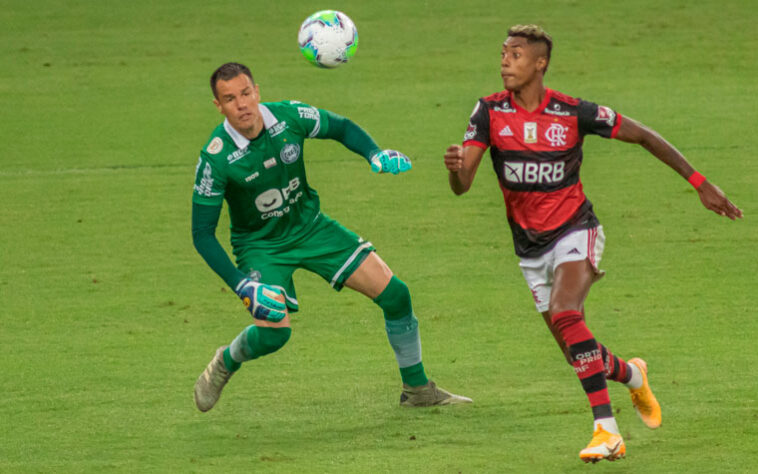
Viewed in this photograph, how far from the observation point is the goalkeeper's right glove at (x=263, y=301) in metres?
6.34

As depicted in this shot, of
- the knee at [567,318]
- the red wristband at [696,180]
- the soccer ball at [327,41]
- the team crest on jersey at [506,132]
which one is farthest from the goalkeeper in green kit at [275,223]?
the red wristband at [696,180]

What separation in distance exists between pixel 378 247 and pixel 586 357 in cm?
473

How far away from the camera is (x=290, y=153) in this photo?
6.80m

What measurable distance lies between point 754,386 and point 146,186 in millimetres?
7450

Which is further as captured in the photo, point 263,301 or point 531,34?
point 531,34

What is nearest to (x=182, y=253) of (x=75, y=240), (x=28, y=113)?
(x=75, y=240)

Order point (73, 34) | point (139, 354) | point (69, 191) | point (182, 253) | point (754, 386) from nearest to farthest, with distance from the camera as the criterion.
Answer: point (754, 386)
point (139, 354)
point (182, 253)
point (69, 191)
point (73, 34)

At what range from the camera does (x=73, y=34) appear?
19125 millimetres

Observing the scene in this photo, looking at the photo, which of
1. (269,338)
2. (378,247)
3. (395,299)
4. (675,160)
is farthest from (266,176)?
(378,247)

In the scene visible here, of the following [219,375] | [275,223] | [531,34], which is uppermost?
[531,34]

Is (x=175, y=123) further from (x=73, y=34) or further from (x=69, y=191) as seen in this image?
(x=73, y=34)

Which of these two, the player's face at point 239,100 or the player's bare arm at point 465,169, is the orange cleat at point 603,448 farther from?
the player's face at point 239,100

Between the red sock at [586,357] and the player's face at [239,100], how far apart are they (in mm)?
2006

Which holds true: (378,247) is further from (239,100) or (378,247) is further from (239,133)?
(239,100)
